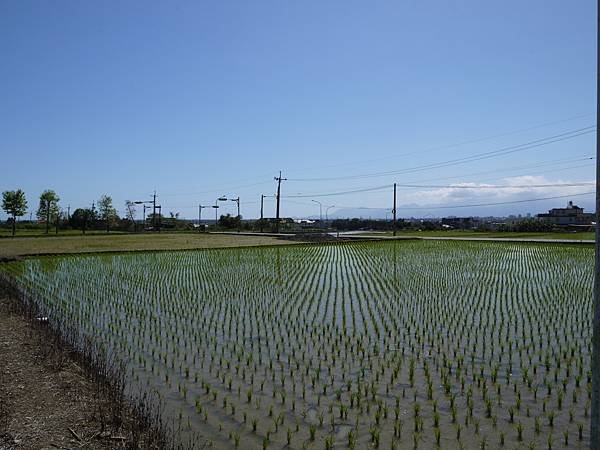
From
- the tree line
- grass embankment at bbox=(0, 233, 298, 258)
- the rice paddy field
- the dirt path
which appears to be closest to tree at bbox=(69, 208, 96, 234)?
the tree line

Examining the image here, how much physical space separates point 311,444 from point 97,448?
1834 millimetres

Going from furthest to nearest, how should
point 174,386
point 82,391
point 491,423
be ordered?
1. point 174,386
2. point 82,391
3. point 491,423

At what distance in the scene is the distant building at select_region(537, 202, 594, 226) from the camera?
66.8 metres

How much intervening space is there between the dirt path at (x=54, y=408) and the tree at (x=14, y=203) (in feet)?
152

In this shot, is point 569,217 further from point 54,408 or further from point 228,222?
point 54,408

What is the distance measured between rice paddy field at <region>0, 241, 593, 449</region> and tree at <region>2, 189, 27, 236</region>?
118 feet

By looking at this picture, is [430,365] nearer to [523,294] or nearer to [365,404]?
[365,404]

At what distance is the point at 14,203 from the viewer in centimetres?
4631

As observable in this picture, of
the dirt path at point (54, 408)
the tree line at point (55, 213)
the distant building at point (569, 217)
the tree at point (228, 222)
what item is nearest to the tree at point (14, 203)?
the tree line at point (55, 213)

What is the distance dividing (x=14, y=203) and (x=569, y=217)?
7272 centimetres

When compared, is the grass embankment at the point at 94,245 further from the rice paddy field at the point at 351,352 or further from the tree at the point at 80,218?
the tree at the point at 80,218

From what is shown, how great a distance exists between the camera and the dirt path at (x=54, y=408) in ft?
13.2

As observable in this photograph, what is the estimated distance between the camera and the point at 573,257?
21766 mm

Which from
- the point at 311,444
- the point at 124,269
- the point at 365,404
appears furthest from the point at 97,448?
the point at 124,269
